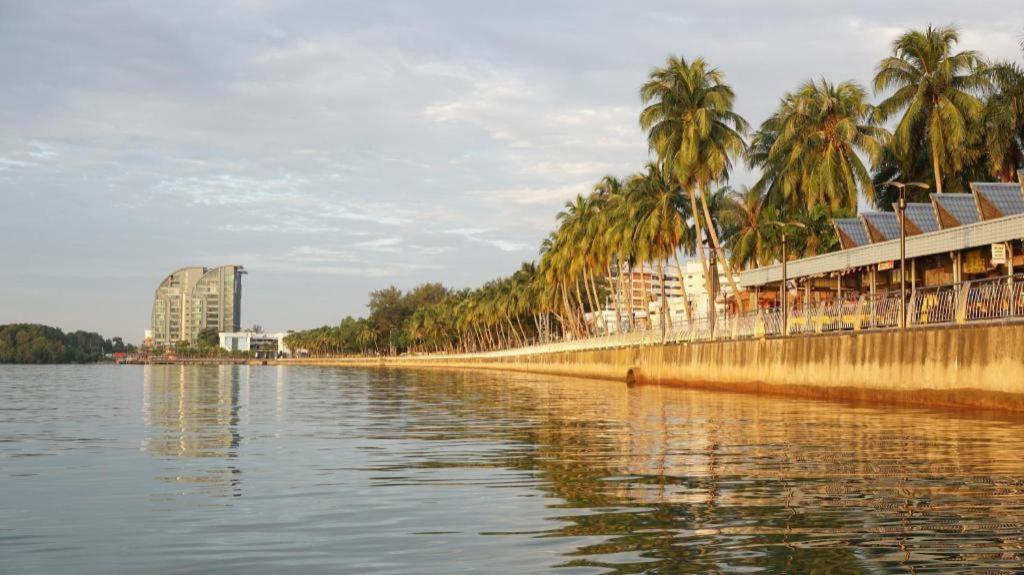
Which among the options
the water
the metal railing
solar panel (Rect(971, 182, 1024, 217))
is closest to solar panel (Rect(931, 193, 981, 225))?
solar panel (Rect(971, 182, 1024, 217))

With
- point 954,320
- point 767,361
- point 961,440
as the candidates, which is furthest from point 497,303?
point 961,440

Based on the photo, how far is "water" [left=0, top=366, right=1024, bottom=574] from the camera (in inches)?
270

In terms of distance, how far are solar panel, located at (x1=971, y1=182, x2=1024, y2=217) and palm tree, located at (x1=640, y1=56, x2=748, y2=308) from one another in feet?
65.4

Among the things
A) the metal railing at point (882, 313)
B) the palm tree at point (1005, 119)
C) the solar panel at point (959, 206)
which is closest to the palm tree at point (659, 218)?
the metal railing at point (882, 313)

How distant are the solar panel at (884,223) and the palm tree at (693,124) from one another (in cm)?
1262

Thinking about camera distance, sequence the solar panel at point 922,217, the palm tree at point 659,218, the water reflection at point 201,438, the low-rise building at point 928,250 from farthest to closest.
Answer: the palm tree at point 659,218 < the solar panel at point 922,217 < the low-rise building at point 928,250 < the water reflection at point 201,438

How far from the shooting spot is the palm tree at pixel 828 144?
176ft

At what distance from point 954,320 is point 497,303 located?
11497 centimetres

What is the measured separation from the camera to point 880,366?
90.8 ft

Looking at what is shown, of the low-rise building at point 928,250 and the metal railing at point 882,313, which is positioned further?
the low-rise building at point 928,250

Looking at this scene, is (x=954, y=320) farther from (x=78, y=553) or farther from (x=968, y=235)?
(x=78, y=553)

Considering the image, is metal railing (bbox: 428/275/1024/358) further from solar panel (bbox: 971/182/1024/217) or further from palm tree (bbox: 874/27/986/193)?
palm tree (bbox: 874/27/986/193)

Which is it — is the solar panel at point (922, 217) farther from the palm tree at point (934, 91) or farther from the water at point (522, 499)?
the water at point (522, 499)

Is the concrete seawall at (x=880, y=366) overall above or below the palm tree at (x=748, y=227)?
below
